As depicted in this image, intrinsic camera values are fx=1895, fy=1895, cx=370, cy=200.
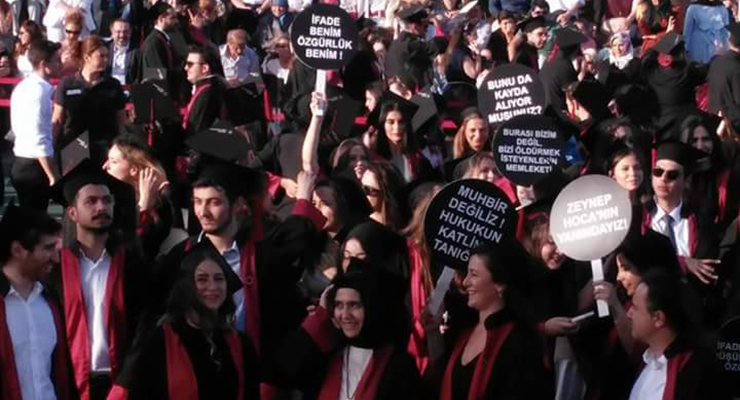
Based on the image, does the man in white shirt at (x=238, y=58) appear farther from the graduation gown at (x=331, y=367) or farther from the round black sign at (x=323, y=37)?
the graduation gown at (x=331, y=367)

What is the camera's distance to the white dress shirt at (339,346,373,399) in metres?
8.31

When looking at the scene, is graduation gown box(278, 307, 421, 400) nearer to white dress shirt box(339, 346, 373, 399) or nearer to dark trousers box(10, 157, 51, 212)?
white dress shirt box(339, 346, 373, 399)

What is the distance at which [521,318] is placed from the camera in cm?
839

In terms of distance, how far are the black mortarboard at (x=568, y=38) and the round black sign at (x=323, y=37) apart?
4.39 meters

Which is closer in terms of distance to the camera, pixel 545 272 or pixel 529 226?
pixel 545 272

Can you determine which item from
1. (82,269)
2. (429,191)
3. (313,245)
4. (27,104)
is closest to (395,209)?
(429,191)

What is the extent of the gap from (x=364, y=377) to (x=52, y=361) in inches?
54.3

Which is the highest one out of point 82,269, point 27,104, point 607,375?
point 27,104

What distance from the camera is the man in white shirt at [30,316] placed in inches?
324

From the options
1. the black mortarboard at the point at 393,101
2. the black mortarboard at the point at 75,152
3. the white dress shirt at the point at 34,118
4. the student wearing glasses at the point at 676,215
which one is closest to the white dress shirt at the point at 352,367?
the student wearing glasses at the point at 676,215

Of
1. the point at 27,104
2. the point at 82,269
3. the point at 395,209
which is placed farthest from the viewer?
the point at 27,104

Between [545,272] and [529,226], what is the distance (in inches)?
25.5

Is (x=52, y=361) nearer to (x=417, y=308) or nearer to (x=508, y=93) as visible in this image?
(x=417, y=308)

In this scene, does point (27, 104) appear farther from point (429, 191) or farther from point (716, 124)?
point (716, 124)
